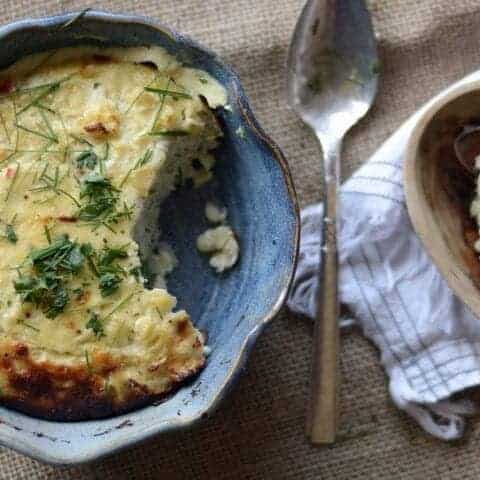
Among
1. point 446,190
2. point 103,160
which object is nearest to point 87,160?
point 103,160

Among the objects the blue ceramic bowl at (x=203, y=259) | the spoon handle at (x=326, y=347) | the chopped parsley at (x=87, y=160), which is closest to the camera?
the blue ceramic bowl at (x=203, y=259)

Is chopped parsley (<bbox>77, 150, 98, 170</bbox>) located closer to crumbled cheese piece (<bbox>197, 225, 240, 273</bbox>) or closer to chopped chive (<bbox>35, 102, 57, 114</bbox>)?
chopped chive (<bbox>35, 102, 57, 114</bbox>)

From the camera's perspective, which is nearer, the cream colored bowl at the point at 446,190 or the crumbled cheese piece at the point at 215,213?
the cream colored bowl at the point at 446,190

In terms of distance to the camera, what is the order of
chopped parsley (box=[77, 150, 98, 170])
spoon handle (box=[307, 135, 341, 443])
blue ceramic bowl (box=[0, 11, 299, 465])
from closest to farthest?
blue ceramic bowl (box=[0, 11, 299, 465]), chopped parsley (box=[77, 150, 98, 170]), spoon handle (box=[307, 135, 341, 443])

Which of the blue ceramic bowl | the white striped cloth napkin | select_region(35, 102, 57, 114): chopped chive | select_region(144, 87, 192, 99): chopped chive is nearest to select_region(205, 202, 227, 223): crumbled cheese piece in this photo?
the blue ceramic bowl

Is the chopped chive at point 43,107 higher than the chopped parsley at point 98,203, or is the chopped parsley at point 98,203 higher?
the chopped chive at point 43,107

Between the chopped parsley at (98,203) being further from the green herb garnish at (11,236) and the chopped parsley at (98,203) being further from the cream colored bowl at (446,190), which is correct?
the cream colored bowl at (446,190)

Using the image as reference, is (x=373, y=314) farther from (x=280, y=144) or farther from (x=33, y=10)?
(x=33, y=10)

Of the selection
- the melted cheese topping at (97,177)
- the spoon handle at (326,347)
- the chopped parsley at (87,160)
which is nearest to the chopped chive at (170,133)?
the melted cheese topping at (97,177)
